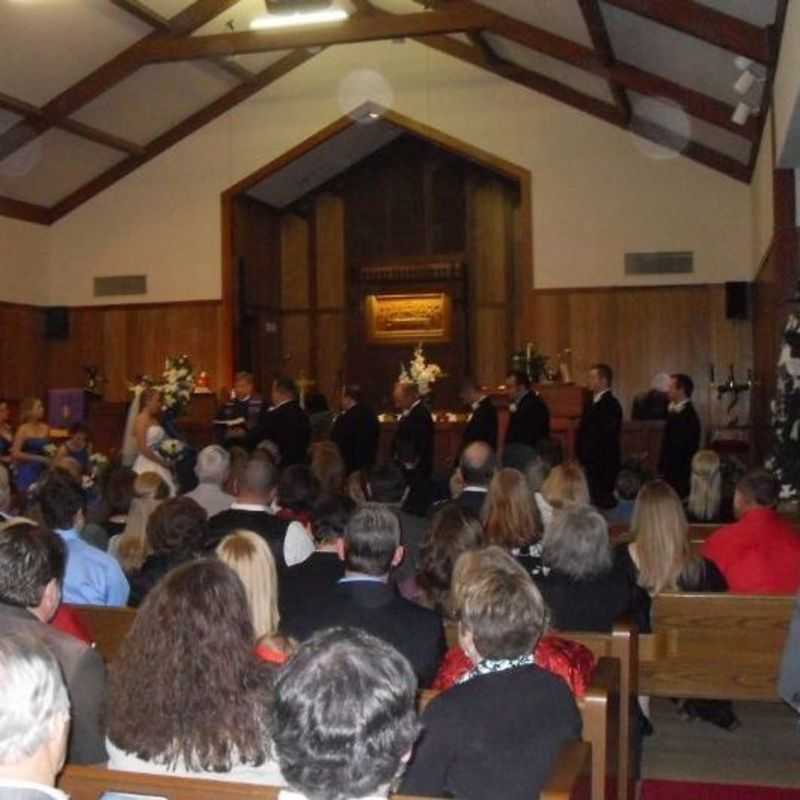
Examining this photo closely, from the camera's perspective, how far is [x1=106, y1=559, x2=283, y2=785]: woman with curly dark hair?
7.79ft

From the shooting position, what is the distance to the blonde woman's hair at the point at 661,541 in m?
4.93

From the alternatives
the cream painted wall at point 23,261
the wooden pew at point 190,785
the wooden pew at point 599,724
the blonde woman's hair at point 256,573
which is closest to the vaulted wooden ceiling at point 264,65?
the cream painted wall at point 23,261

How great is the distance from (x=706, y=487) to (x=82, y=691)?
4.55 m

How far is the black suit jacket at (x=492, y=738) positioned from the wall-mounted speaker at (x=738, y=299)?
11233 mm

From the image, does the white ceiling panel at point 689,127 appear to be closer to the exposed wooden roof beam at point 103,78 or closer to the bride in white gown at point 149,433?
the exposed wooden roof beam at point 103,78

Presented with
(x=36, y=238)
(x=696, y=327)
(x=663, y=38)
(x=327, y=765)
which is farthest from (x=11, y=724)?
(x=36, y=238)

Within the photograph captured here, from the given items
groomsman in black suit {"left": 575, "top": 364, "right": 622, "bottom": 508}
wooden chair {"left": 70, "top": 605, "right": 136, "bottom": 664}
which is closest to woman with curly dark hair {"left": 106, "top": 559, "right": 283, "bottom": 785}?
wooden chair {"left": 70, "top": 605, "right": 136, "bottom": 664}

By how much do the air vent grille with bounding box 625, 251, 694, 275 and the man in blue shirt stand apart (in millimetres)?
10244

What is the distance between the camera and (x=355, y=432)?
10.3m

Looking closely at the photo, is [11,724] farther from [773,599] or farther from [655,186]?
[655,186]

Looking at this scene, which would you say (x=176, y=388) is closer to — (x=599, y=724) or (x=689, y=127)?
(x=689, y=127)

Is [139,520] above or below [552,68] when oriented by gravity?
below

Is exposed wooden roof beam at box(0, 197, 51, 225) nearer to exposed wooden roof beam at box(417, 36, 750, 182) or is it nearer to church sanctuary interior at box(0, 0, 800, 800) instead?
church sanctuary interior at box(0, 0, 800, 800)

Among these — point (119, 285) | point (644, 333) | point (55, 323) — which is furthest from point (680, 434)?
point (55, 323)
